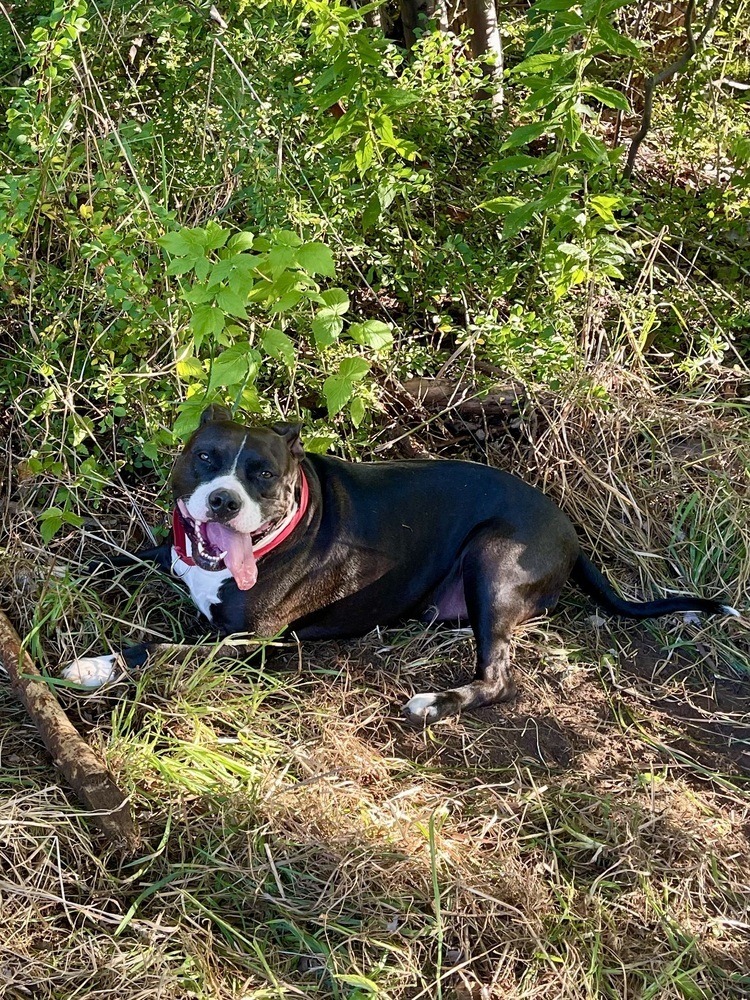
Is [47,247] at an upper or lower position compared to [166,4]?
lower

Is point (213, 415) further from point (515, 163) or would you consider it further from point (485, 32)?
point (485, 32)

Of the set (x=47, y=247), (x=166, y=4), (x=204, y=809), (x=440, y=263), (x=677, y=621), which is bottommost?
(x=677, y=621)

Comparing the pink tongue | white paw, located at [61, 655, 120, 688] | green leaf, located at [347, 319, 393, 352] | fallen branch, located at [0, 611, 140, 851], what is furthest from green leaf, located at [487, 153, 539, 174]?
→ fallen branch, located at [0, 611, 140, 851]

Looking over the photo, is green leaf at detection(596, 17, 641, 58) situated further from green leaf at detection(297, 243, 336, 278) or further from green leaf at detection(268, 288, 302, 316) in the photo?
green leaf at detection(268, 288, 302, 316)

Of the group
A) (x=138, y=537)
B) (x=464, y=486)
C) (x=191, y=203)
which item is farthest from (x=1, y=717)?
(x=191, y=203)

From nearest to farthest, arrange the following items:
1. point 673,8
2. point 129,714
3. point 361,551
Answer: point 129,714
point 361,551
point 673,8

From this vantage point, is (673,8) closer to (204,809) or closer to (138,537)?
(138,537)

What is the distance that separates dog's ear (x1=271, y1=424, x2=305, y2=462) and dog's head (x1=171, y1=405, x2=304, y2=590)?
0.02 meters

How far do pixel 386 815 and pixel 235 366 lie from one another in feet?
5.00

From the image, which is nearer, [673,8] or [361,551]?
[361,551]

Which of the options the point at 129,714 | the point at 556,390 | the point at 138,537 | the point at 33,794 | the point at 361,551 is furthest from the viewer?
the point at 556,390

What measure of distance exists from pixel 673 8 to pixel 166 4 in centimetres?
334

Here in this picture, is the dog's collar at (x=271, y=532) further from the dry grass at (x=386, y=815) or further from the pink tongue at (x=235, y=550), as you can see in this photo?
the dry grass at (x=386, y=815)

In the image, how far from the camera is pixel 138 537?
3883mm
